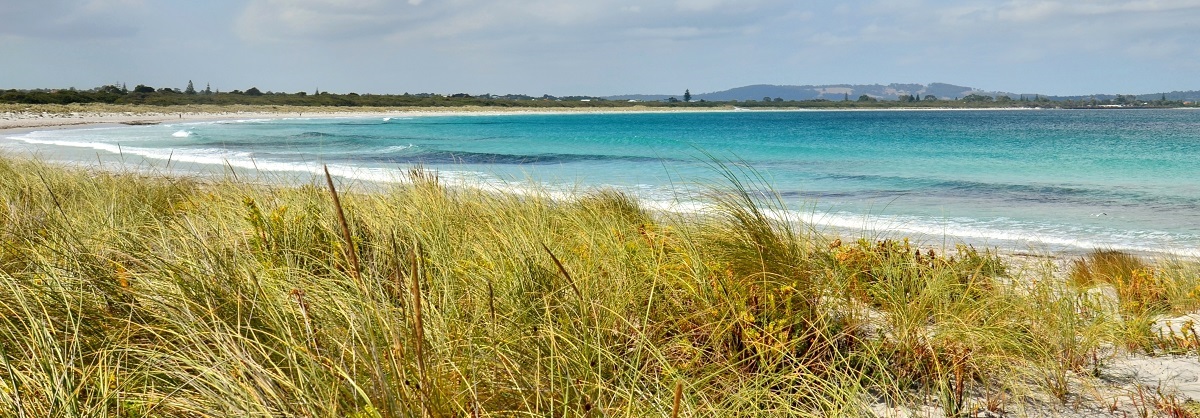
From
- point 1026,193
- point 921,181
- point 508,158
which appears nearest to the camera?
point 1026,193

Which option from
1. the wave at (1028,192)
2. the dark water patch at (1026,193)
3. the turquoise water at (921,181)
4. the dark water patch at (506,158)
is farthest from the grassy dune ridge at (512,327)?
the dark water patch at (506,158)

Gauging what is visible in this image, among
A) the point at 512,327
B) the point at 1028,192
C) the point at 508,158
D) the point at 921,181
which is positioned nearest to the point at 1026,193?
the point at 1028,192

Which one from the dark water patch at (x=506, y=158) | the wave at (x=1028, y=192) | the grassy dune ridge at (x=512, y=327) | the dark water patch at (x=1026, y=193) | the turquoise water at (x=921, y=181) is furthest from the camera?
the dark water patch at (x=506, y=158)

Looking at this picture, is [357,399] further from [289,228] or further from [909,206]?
[909,206]

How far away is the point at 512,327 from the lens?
260cm

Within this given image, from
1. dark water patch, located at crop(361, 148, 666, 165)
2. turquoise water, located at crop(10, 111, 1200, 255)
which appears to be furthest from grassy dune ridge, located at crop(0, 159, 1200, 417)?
dark water patch, located at crop(361, 148, 666, 165)

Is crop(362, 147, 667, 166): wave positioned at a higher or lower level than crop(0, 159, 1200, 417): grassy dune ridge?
lower

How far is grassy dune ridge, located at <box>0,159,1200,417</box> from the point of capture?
1951 millimetres

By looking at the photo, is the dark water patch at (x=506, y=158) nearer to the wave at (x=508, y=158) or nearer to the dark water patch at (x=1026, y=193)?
the wave at (x=508, y=158)

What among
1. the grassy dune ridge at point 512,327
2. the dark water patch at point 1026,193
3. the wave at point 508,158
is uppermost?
the grassy dune ridge at point 512,327

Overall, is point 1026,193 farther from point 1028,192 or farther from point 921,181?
point 921,181

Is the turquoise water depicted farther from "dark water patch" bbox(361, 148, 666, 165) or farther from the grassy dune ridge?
the grassy dune ridge

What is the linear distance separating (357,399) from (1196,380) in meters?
3.50

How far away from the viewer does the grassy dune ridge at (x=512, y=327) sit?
1951mm
